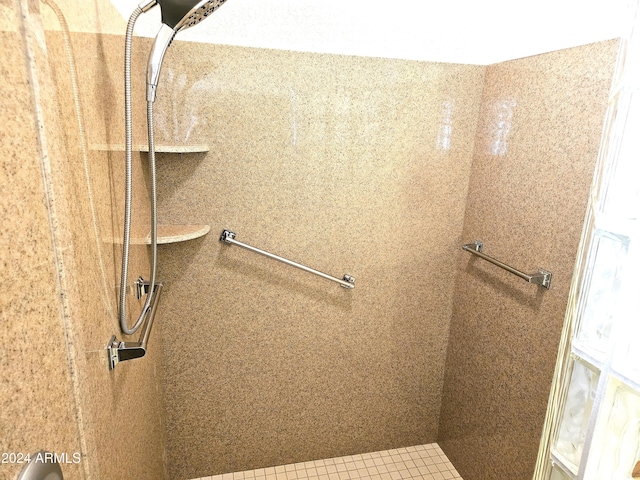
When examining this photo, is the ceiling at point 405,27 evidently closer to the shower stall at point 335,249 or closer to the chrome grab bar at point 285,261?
the shower stall at point 335,249

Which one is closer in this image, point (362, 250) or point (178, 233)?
point (178, 233)

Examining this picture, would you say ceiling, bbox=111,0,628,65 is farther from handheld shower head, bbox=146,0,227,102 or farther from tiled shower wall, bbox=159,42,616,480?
handheld shower head, bbox=146,0,227,102

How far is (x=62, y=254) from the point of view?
0.61 m

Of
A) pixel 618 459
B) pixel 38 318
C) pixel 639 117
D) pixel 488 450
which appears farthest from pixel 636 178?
pixel 488 450

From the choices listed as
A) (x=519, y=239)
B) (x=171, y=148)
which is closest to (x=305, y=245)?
(x=171, y=148)

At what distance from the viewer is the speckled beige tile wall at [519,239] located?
3.89ft

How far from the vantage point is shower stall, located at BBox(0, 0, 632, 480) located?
116 centimetres

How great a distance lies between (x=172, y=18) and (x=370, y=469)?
6.20 ft

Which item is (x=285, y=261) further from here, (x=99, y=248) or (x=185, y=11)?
(x=185, y=11)

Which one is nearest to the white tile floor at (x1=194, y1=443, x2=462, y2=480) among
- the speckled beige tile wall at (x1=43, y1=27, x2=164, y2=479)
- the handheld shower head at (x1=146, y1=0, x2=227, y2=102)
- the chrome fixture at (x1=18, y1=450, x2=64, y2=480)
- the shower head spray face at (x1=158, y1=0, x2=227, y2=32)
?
the speckled beige tile wall at (x1=43, y1=27, x2=164, y2=479)

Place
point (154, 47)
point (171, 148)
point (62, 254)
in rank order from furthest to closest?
point (171, 148), point (154, 47), point (62, 254)

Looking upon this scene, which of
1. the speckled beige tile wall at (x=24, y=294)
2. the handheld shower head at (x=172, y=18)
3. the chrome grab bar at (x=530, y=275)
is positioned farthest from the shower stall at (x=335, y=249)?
the speckled beige tile wall at (x=24, y=294)

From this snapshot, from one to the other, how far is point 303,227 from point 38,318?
111 cm

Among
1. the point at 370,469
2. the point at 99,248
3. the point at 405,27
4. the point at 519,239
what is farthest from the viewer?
the point at 370,469
